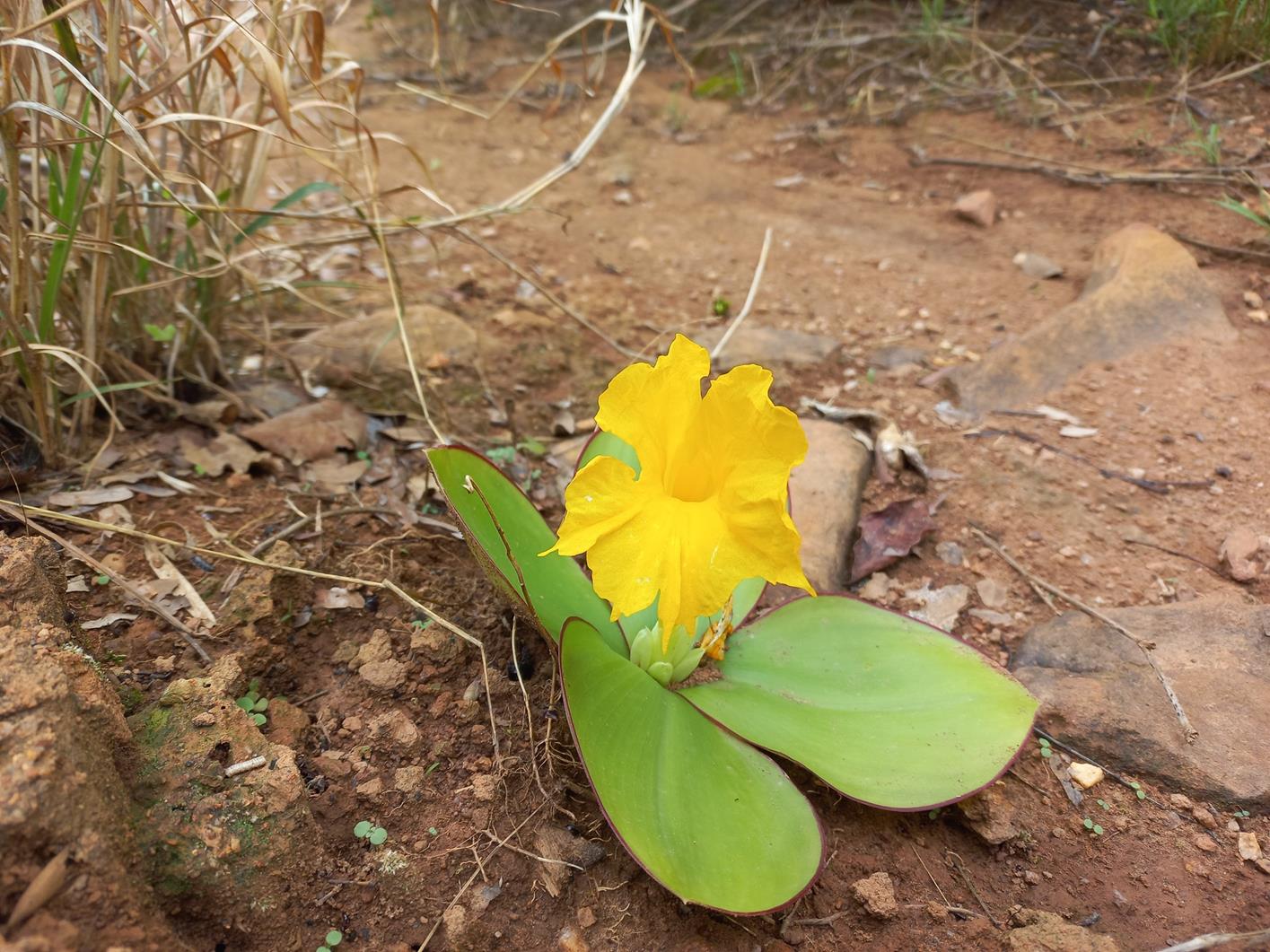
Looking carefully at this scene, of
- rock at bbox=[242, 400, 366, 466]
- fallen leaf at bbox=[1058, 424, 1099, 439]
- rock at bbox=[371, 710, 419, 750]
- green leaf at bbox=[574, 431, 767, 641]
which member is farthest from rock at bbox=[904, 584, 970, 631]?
rock at bbox=[242, 400, 366, 466]

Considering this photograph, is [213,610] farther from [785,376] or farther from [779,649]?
[785,376]

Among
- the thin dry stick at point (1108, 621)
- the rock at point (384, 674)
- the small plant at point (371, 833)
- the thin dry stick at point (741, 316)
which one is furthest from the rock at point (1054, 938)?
the thin dry stick at point (741, 316)

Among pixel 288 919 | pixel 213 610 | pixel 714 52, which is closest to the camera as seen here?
pixel 288 919

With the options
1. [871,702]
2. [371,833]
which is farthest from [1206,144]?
[371,833]

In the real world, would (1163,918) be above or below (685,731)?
below

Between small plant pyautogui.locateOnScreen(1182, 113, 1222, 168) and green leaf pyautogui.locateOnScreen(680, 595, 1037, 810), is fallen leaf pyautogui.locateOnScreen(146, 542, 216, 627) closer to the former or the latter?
green leaf pyautogui.locateOnScreen(680, 595, 1037, 810)

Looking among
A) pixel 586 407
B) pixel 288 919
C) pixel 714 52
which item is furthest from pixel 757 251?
pixel 288 919
